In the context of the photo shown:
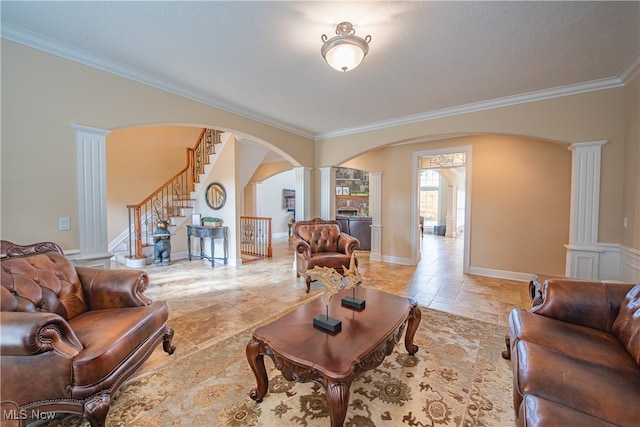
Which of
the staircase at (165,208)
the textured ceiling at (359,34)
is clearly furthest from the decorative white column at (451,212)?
the staircase at (165,208)

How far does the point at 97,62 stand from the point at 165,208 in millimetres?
4514

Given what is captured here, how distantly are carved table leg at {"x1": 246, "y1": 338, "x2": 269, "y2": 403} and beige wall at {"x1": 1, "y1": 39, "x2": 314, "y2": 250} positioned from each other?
218 cm

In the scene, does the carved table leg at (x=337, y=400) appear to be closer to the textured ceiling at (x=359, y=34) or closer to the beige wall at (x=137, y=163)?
the textured ceiling at (x=359, y=34)

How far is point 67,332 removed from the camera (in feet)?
4.83

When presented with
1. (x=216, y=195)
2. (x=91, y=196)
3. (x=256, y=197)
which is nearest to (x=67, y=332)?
(x=91, y=196)

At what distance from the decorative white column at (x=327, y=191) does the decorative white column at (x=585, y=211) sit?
356 centimetres

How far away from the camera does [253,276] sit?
4.70 meters

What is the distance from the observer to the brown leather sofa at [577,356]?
1.09 metres

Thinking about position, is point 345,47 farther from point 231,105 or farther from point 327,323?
point 231,105

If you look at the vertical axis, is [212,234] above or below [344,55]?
below

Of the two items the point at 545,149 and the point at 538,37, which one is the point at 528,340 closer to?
the point at 538,37

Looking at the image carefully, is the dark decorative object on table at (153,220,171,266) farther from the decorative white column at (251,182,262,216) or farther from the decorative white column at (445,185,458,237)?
the decorative white column at (445,185,458,237)

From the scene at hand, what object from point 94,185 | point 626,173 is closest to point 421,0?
point 626,173

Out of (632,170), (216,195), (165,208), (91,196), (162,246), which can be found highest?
(632,170)
